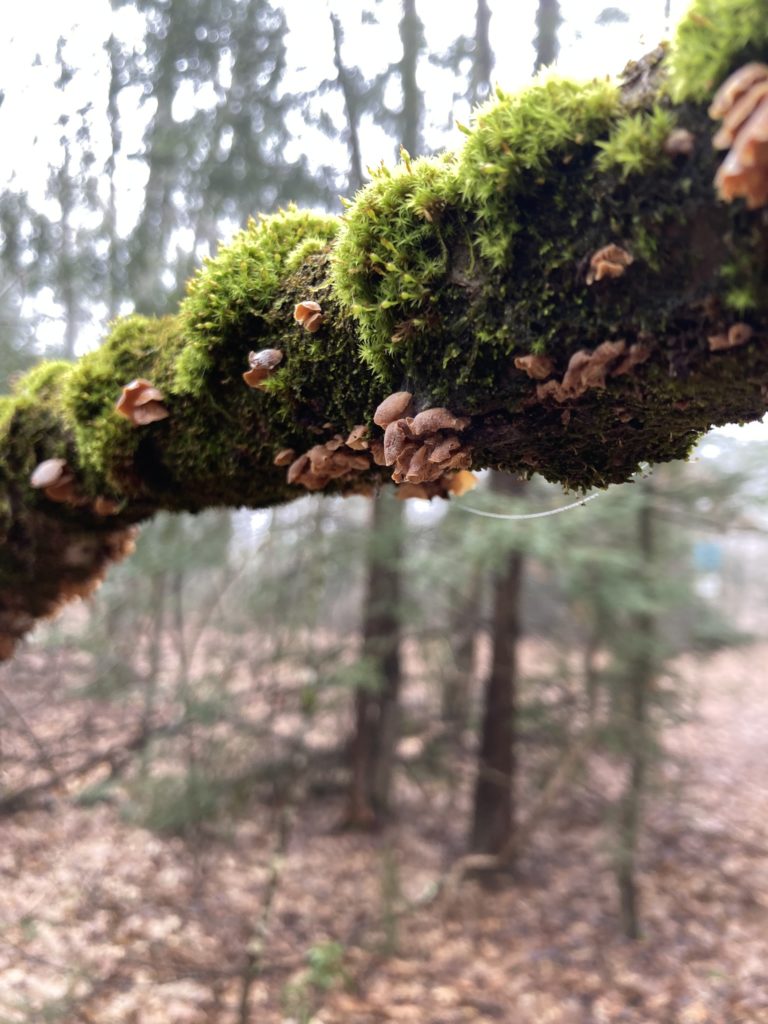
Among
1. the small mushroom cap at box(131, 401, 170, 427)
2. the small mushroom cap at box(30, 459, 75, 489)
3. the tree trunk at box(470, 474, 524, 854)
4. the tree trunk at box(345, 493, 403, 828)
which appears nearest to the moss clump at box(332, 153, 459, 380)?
the small mushroom cap at box(131, 401, 170, 427)

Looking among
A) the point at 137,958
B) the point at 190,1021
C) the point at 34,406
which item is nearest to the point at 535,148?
the point at 34,406

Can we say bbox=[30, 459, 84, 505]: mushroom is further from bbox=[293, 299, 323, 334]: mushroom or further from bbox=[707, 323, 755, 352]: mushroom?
bbox=[707, 323, 755, 352]: mushroom

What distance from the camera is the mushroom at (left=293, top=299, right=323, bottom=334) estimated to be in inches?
53.3

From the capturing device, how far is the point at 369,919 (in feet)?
22.0

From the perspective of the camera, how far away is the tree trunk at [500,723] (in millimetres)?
7793

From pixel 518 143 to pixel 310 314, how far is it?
485 millimetres

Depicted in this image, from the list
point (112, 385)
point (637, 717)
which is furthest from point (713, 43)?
point (637, 717)

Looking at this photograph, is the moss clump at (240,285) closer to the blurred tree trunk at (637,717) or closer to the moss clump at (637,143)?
the moss clump at (637,143)

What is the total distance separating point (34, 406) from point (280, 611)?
5.72 meters

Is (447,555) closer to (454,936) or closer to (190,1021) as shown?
(454,936)

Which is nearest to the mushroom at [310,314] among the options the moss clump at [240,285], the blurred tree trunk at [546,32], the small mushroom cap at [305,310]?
the small mushroom cap at [305,310]

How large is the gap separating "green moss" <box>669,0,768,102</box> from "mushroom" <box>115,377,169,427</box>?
46.1 inches

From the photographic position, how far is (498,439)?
132 centimetres

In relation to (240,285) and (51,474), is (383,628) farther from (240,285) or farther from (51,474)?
(240,285)
